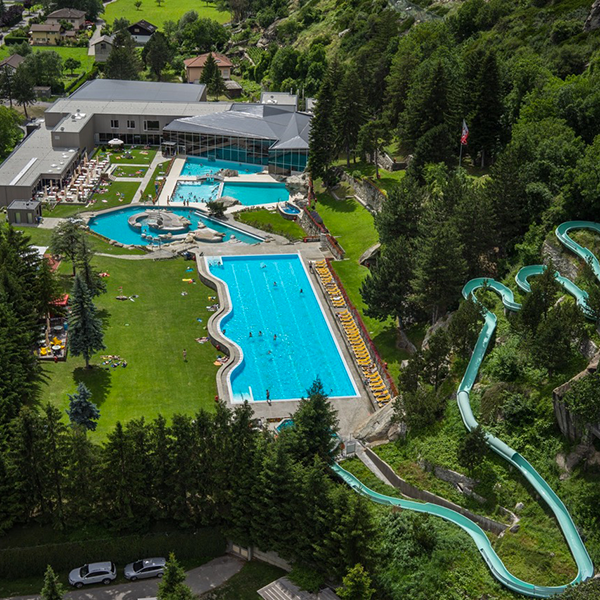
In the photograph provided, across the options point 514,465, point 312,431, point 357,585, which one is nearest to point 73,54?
point 312,431

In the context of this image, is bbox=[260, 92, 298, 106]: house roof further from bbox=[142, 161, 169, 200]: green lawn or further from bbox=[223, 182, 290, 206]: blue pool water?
bbox=[142, 161, 169, 200]: green lawn

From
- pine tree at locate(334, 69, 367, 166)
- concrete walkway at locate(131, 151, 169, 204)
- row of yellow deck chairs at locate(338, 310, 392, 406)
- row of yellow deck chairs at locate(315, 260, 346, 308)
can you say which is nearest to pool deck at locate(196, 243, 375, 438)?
row of yellow deck chairs at locate(338, 310, 392, 406)

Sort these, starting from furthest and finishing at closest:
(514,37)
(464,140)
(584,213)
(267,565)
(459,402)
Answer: (514,37), (464,140), (584,213), (459,402), (267,565)

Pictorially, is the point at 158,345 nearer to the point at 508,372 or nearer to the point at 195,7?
the point at 508,372

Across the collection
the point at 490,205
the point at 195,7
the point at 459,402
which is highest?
the point at 490,205

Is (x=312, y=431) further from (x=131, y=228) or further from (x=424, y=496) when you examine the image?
(x=131, y=228)

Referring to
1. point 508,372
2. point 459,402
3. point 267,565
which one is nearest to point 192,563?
point 267,565
